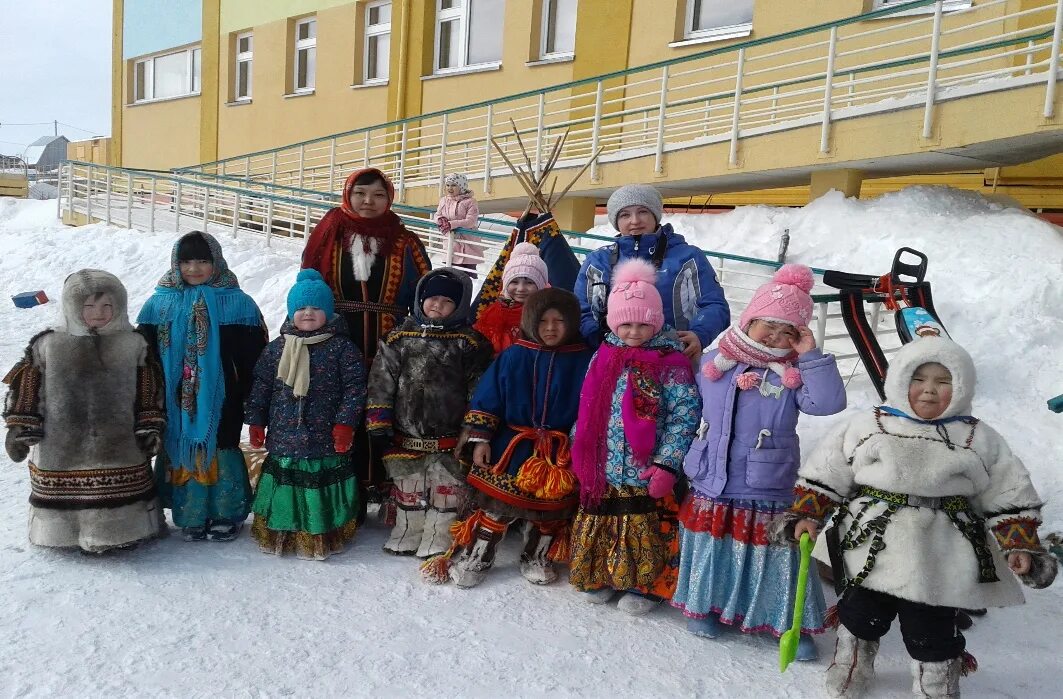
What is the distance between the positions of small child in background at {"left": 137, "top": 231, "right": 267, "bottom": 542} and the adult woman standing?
0.40 meters

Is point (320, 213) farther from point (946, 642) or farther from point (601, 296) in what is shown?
point (946, 642)

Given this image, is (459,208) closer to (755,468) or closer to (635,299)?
(635,299)

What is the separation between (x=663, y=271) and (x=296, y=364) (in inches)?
58.1

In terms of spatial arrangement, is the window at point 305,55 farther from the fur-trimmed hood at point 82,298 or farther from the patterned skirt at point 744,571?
the patterned skirt at point 744,571

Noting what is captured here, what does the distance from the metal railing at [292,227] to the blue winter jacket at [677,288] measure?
1.91 metres

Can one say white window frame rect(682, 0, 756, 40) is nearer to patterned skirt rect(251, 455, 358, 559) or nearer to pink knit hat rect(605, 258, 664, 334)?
pink knit hat rect(605, 258, 664, 334)

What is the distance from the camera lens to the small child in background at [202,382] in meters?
3.09

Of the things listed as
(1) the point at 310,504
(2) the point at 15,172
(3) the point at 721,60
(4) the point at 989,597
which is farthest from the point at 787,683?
(2) the point at 15,172

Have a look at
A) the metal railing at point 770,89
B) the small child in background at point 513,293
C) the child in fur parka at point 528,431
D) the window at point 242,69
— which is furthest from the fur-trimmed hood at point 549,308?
the window at point 242,69

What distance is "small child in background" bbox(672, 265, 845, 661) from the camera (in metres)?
2.49

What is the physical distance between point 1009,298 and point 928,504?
3.64 m

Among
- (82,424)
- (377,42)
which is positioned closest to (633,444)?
(82,424)

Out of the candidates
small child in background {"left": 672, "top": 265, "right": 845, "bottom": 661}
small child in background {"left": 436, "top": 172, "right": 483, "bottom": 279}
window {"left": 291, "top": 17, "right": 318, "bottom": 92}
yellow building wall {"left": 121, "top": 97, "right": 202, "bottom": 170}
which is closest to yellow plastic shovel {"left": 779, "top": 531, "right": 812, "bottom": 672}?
small child in background {"left": 672, "top": 265, "right": 845, "bottom": 661}

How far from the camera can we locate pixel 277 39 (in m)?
12.5
